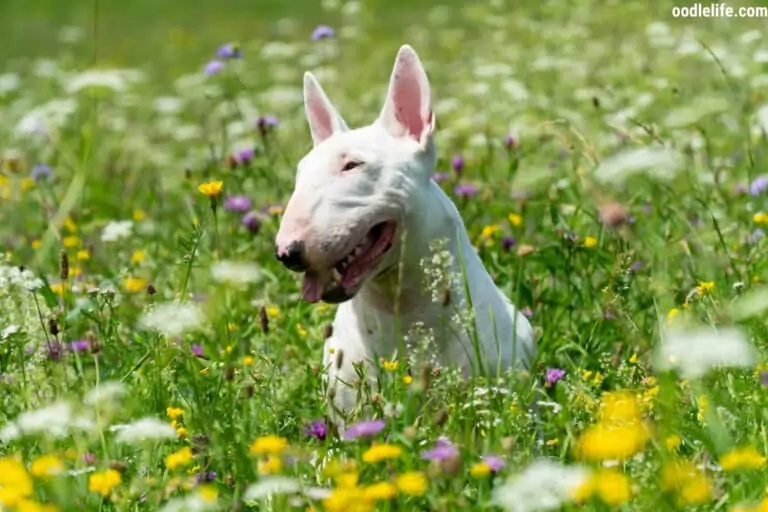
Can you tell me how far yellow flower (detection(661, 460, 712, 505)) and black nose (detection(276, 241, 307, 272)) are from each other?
1137 millimetres

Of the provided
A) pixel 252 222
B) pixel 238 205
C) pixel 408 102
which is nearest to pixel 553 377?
pixel 408 102

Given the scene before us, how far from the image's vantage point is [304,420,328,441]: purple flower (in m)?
3.32

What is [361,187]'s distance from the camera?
3.74 m

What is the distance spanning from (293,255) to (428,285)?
37 centimetres

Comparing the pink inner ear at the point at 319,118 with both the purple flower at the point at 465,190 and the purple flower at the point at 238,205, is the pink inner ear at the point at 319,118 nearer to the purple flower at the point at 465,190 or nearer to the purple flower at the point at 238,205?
the purple flower at the point at 238,205

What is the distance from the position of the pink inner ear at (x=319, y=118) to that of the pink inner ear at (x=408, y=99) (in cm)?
21

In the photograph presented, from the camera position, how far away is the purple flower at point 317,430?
332 centimetres

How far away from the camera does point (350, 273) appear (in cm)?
373

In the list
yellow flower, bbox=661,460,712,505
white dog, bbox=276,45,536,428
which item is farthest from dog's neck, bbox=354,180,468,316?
yellow flower, bbox=661,460,712,505

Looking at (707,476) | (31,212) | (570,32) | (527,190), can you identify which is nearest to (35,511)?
(707,476)

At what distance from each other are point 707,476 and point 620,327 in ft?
5.33

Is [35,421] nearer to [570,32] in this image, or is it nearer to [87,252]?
[87,252]

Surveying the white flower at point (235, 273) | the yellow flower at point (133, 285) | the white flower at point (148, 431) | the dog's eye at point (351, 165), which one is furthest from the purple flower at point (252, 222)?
the white flower at point (148, 431)

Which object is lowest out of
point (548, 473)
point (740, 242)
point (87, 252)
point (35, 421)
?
point (548, 473)
